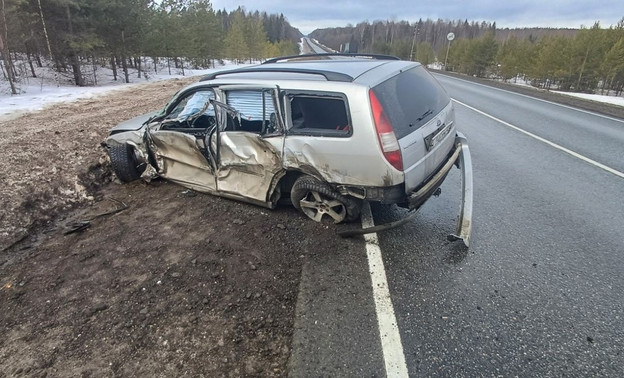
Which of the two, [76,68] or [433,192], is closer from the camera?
[433,192]

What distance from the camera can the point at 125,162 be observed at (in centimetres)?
499

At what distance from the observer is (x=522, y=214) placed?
158 inches

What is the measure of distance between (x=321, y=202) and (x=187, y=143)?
190cm

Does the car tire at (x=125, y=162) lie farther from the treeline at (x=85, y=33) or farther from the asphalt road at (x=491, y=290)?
the treeline at (x=85, y=33)

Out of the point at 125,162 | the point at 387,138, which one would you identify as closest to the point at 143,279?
the point at 387,138

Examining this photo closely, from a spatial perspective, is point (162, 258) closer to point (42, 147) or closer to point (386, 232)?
point (386, 232)

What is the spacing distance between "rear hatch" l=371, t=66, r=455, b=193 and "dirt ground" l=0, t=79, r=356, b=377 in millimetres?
1084

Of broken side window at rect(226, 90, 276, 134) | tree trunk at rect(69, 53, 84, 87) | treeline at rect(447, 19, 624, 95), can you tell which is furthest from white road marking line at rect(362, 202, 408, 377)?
treeline at rect(447, 19, 624, 95)

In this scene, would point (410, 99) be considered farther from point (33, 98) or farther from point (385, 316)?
point (33, 98)

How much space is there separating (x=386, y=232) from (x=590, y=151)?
534 centimetres

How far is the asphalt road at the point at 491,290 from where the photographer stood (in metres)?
2.15

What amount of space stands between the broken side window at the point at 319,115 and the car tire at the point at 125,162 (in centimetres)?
283

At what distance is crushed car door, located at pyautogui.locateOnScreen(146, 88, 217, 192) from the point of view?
13.9ft

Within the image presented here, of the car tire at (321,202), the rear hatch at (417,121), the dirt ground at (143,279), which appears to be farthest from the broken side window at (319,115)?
the dirt ground at (143,279)
